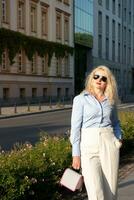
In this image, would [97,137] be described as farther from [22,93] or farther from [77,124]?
[22,93]

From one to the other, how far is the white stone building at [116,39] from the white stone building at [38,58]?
31.5 ft

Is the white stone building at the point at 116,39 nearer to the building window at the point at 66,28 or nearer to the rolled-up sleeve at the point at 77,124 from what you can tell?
the building window at the point at 66,28

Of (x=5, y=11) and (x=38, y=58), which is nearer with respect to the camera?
(x=5, y=11)

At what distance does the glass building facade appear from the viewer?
62.4 metres

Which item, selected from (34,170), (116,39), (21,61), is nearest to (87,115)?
(34,170)

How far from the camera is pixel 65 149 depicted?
8.55 m

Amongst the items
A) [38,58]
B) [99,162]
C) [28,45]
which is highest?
[28,45]

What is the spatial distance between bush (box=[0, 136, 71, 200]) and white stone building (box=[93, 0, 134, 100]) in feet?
184

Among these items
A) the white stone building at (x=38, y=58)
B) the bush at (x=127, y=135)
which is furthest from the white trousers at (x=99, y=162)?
the white stone building at (x=38, y=58)

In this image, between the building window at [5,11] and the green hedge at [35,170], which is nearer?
the green hedge at [35,170]

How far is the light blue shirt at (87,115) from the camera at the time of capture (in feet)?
18.6

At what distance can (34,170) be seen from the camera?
22.7 ft

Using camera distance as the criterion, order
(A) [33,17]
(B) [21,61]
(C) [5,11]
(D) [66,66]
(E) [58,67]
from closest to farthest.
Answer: (C) [5,11]
(B) [21,61]
(A) [33,17]
(E) [58,67]
(D) [66,66]

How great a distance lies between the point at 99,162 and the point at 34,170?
1459 millimetres
